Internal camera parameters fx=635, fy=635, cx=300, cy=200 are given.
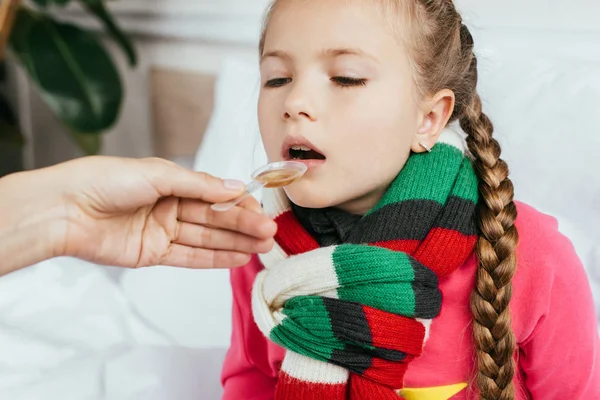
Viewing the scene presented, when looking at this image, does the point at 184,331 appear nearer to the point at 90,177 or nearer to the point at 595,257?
the point at 90,177

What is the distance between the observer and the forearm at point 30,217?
2.58 feet

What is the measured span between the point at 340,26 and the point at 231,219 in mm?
277

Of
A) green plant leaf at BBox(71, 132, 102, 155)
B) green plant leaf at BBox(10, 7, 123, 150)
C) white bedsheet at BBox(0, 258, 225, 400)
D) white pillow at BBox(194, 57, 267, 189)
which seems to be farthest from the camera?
green plant leaf at BBox(71, 132, 102, 155)

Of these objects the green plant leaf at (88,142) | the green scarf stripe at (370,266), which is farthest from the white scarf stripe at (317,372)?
the green plant leaf at (88,142)

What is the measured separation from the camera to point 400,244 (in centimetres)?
80

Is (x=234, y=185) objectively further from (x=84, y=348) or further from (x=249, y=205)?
(x=84, y=348)

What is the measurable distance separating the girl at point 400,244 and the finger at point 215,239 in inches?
2.1

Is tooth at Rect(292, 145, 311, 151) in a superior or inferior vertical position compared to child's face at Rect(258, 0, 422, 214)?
inferior

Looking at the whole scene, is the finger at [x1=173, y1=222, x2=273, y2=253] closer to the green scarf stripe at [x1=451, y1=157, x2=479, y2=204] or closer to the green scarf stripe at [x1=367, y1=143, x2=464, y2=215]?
the green scarf stripe at [x1=367, y1=143, x2=464, y2=215]

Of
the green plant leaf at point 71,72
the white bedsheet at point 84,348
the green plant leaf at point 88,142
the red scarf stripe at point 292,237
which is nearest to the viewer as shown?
the red scarf stripe at point 292,237

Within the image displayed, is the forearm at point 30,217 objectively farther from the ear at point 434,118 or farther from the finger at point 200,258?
the ear at point 434,118

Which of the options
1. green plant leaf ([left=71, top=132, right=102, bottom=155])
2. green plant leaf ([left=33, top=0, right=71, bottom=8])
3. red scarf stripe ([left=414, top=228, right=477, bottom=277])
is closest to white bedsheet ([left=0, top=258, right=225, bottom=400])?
red scarf stripe ([left=414, top=228, right=477, bottom=277])

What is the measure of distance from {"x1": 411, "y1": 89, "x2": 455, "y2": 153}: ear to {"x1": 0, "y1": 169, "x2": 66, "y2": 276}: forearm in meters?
0.48

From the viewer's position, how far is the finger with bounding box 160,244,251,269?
2.77 feet
